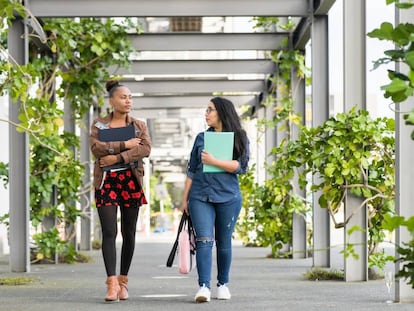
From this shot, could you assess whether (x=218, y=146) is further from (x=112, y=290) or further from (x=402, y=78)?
(x=402, y=78)

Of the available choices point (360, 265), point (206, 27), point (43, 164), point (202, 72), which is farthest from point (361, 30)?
point (206, 27)

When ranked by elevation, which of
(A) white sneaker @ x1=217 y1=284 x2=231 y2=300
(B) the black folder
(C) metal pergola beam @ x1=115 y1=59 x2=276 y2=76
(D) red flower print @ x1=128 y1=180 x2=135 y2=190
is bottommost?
(A) white sneaker @ x1=217 y1=284 x2=231 y2=300

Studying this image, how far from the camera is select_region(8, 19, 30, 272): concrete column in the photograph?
8.74 m

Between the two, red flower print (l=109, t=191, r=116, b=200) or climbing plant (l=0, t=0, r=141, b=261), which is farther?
climbing plant (l=0, t=0, r=141, b=261)

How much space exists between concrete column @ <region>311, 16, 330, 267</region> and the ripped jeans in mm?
2982

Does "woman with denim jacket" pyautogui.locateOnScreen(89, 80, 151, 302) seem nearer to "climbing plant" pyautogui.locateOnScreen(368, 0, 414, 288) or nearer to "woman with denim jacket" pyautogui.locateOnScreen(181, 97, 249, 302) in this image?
"woman with denim jacket" pyautogui.locateOnScreen(181, 97, 249, 302)

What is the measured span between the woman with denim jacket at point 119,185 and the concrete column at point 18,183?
2619 millimetres

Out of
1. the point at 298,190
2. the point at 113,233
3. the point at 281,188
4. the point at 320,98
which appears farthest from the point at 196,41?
the point at 113,233

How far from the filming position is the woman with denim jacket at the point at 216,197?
5.98 m

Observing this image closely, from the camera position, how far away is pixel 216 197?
600cm

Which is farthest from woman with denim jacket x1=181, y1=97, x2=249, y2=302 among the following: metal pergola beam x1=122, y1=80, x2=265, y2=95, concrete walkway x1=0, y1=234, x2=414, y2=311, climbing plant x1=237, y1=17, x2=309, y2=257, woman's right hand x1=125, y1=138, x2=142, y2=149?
metal pergola beam x1=122, y1=80, x2=265, y2=95

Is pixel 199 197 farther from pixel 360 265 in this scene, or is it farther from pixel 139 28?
pixel 139 28

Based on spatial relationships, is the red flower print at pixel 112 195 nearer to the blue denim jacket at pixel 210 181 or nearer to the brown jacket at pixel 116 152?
the brown jacket at pixel 116 152

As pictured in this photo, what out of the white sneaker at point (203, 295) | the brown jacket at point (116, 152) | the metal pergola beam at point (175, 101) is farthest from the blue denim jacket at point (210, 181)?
the metal pergola beam at point (175, 101)
